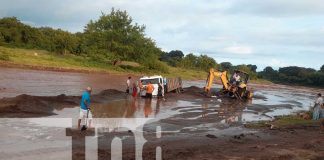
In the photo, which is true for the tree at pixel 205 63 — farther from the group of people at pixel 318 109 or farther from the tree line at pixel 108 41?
the group of people at pixel 318 109

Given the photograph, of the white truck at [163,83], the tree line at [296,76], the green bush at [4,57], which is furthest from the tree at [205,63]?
the white truck at [163,83]

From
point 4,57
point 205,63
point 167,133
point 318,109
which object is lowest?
point 167,133

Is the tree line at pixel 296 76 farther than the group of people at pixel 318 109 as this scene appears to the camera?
Yes

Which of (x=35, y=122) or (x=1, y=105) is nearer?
(x=35, y=122)

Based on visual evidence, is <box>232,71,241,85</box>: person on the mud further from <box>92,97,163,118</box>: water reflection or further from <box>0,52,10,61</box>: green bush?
<box>0,52,10,61</box>: green bush

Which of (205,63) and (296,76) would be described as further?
(296,76)

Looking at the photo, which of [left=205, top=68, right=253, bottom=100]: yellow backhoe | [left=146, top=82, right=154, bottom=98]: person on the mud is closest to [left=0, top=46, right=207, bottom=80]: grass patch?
[left=205, top=68, right=253, bottom=100]: yellow backhoe

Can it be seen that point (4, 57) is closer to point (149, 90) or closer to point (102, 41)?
point (102, 41)

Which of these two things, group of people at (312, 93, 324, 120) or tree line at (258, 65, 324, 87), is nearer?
group of people at (312, 93, 324, 120)

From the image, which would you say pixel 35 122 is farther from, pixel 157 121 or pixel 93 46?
pixel 93 46

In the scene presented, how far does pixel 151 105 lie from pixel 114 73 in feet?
116

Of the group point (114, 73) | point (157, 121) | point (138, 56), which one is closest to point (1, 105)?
point (157, 121)

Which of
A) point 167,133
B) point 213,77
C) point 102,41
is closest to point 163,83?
point 213,77

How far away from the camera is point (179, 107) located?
1200 inches
